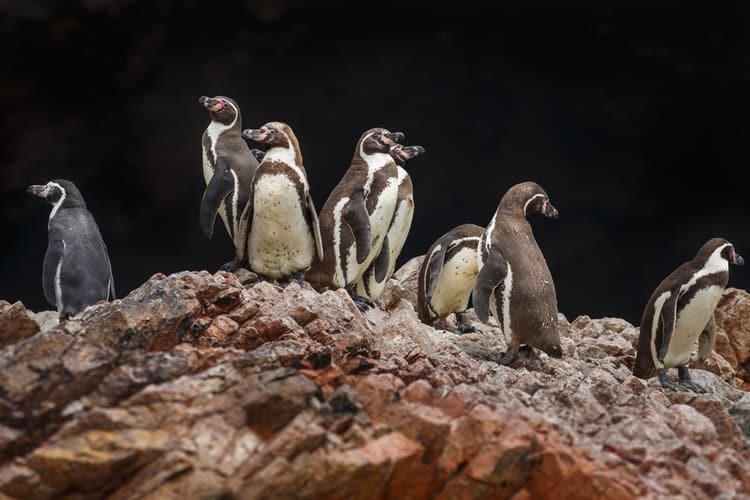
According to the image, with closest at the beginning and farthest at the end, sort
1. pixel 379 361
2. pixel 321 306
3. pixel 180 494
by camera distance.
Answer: pixel 180 494 → pixel 379 361 → pixel 321 306

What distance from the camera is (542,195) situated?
25.9 feet

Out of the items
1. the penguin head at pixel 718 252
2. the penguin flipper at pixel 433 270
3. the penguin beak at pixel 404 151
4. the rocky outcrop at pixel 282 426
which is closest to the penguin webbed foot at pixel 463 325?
the penguin flipper at pixel 433 270

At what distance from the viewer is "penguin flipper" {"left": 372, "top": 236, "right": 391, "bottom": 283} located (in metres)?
8.47

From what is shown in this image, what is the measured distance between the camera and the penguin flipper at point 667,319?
7.94 meters

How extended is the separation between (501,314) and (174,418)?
3.93 meters

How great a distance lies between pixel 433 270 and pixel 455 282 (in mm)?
199

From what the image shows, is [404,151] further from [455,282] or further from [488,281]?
[488,281]

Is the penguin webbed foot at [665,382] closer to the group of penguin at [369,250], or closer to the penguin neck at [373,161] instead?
the group of penguin at [369,250]

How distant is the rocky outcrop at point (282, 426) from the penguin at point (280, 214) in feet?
7.90

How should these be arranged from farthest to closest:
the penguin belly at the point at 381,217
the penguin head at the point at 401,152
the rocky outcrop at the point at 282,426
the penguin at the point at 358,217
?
the penguin head at the point at 401,152 → the penguin belly at the point at 381,217 → the penguin at the point at 358,217 → the rocky outcrop at the point at 282,426

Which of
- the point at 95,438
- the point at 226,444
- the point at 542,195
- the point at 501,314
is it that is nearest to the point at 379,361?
the point at 226,444

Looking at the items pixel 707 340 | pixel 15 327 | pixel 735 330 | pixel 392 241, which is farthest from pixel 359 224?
pixel 735 330

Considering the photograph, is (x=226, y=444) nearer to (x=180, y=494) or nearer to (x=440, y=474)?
(x=180, y=494)

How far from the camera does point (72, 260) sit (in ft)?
22.4
